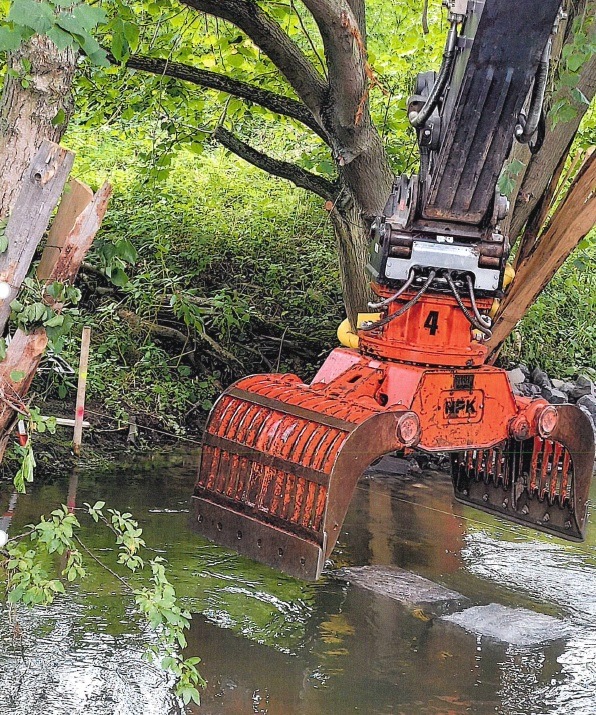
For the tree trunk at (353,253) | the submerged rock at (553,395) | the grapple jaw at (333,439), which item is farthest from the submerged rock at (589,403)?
the grapple jaw at (333,439)

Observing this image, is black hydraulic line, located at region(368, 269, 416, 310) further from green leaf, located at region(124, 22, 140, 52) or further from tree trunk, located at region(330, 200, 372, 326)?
tree trunk, located at region(330, 200, 372, 326)

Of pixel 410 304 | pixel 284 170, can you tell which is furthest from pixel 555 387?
pixel 410 304

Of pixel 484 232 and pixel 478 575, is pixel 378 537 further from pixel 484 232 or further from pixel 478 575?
pixel 484 232

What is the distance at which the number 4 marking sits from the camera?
5.34 metres

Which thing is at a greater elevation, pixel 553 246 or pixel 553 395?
pixel 553 246

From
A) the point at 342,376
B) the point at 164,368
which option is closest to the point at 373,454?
the point at 342,376

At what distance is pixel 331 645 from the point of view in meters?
5.10

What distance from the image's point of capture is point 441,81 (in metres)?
4.76

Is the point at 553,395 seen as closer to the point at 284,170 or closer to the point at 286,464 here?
the point at 284,170

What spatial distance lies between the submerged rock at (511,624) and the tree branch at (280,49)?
3.29 metres

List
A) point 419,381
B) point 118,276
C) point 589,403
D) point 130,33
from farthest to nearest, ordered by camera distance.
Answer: point 589,403 < point 130,33 < point 419,381 < point 118,276

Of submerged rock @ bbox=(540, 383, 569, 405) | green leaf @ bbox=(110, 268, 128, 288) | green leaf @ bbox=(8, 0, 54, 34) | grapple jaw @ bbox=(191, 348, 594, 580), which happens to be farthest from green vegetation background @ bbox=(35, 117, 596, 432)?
green leaf @ bbox=(8, 0, 54, 34)

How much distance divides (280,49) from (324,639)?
370 centimetres

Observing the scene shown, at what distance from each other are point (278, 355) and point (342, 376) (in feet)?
13.9
